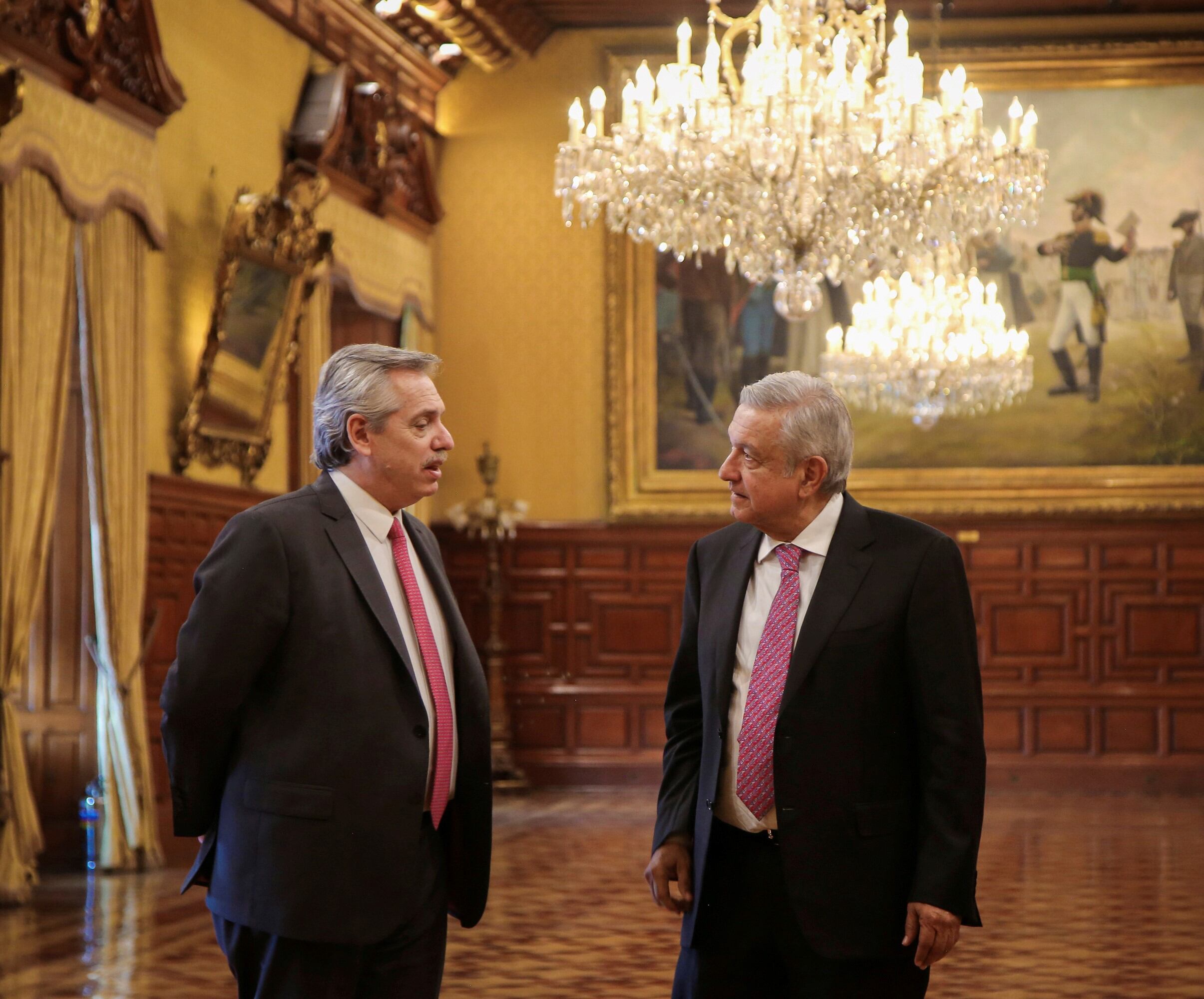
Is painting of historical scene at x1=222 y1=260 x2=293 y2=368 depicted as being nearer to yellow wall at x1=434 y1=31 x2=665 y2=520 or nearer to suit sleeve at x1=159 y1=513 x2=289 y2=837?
yellow wall at x1=434 y1=31 x2=665 y2=520

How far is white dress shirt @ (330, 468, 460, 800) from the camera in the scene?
2734 millimetres

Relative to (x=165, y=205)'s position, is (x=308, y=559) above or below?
below

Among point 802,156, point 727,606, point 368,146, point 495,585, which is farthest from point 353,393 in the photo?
point 495,585

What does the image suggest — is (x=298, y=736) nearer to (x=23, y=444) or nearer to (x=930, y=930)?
(x=930, y=930)

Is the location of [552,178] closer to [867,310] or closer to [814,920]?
[867,310]

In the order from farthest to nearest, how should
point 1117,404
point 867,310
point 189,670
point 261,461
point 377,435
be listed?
point 1117,404 < point 867,310 < point 261,461 < point 377,435 < point 189,670

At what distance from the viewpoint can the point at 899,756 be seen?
2711mm

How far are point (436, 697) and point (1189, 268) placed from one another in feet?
32.9

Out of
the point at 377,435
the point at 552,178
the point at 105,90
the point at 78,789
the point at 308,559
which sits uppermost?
the point at 552,178

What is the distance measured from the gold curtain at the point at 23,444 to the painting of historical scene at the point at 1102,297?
617cm

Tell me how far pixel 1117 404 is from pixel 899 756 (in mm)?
9426

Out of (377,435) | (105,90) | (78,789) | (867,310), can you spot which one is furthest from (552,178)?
(377,435)

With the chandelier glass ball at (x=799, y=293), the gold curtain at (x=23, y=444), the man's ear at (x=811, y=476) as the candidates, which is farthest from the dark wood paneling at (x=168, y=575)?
the man's ear at (x=811, y=476)

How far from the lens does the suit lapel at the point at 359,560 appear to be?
2670 mm
